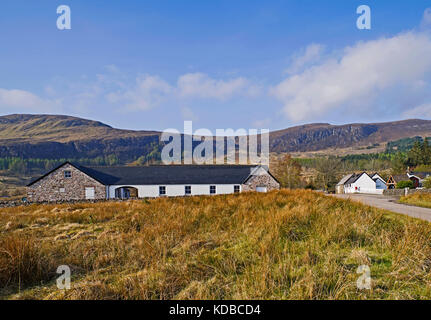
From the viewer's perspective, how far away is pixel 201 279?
398 cm

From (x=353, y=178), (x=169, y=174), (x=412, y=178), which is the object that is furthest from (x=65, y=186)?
(x=412, y=178)

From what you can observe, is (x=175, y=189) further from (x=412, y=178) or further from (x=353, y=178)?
(x=412, y=178)

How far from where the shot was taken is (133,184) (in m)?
32.7

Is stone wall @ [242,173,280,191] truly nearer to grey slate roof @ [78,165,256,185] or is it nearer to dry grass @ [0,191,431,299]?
grey slate roof @ [78,165,256,185]

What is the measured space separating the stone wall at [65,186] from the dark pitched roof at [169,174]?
764 millimetres

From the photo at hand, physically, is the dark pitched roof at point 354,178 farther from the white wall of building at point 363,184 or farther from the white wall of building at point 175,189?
the white wall of building at point 175,189

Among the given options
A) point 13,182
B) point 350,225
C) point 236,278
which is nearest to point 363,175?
point 350,225

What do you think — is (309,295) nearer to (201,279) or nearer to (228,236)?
(201,279)

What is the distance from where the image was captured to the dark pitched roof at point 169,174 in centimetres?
3325

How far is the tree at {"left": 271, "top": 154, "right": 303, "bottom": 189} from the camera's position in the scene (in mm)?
48831

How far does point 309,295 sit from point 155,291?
2.22m

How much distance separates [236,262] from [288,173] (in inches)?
1810
